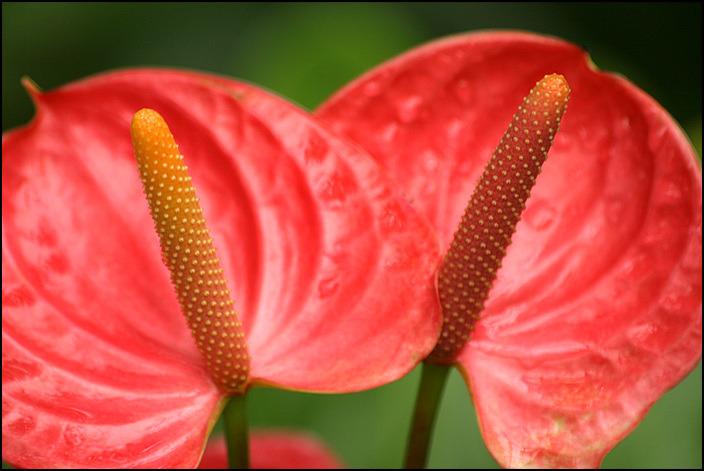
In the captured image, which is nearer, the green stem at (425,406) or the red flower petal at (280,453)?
the green stem at (425,406)

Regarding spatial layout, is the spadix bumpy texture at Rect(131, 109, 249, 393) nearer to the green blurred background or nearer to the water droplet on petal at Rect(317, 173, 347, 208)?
the water droplet on petal at Rect(317, 173, 347, 208)

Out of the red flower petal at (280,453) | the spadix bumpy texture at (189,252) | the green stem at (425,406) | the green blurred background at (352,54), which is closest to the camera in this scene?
the spadix bumpy texture at (189,252)

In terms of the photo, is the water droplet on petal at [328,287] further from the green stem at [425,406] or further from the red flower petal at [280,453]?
the red flower petal at [280,453]

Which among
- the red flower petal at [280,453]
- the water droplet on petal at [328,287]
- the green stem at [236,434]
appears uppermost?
the water droplet on petal at [328,287]

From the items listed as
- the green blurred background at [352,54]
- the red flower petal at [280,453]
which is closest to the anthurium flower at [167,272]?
the red flower petal at [280,453]

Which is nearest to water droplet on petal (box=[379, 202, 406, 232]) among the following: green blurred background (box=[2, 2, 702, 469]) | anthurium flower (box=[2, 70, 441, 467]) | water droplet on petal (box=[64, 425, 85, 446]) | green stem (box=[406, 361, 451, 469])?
anthurium flower (box=[2, 70, 441, 467])
